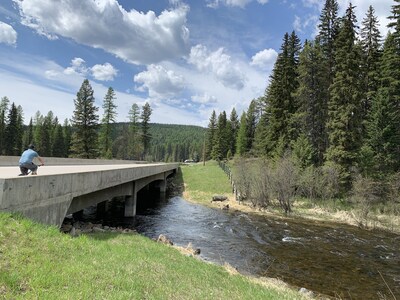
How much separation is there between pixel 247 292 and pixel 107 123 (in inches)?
2598

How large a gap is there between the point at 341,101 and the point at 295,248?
70.5ft

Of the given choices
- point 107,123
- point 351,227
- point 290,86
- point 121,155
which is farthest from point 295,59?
point 121,155

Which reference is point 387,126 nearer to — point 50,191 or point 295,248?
point 295,248

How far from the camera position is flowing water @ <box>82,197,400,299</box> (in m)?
13.0

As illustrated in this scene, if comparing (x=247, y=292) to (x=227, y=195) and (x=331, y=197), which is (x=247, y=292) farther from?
(x=227, y=195)

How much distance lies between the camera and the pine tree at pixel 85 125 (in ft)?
168

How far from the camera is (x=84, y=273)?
6.18m

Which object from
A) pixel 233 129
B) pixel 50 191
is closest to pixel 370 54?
pixel 50 191

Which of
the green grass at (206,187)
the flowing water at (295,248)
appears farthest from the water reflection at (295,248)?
the green grass at (206,187)

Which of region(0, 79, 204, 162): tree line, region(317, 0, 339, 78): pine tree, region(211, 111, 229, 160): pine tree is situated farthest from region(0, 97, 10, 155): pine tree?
region(317, 0, 339, 78): pine tree

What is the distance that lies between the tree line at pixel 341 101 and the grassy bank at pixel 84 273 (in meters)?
26.5

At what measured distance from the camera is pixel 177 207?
31.8 meters

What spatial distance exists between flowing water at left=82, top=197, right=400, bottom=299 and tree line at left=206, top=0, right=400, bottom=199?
31.6 ft

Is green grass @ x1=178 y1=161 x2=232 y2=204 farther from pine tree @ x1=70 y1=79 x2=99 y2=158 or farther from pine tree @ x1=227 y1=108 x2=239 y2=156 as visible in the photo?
pine tree @ x1=227 y1=108 x2=239 y2=156
